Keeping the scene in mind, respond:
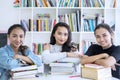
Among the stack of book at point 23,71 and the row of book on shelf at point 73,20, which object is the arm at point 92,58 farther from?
the row of book on shelf at point 73,20

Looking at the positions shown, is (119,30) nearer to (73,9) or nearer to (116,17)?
(116,17)

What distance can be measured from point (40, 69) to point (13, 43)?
0.35 metres

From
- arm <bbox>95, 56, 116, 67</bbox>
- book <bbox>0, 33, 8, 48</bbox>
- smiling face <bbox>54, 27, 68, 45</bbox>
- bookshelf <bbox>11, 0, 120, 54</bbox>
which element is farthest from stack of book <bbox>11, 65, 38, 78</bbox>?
bookshelf <bbox>11, 0, 120, 54</bbox>

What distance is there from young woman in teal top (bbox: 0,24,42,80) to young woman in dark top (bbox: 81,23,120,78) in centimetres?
49

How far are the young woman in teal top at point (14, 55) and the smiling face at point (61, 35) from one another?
43 cm

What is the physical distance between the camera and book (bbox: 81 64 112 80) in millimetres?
1796

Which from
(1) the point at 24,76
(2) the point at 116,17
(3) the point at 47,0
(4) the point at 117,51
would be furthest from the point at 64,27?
(2) the point at 116,17

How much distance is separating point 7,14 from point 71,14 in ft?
3.89

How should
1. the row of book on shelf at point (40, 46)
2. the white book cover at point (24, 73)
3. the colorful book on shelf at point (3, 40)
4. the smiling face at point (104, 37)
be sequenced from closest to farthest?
1. the white book cover at point (24, 73)
2. the smiling face at point (104, 37)
3. the colorful book on shelf at point (3, 40)
4. the row of book on shelf at point (40, 46)

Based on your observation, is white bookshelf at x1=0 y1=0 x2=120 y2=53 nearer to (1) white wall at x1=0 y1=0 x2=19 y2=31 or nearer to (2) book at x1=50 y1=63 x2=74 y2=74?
(1) white wall at x1=0 y1=0 x2=19 y2=31

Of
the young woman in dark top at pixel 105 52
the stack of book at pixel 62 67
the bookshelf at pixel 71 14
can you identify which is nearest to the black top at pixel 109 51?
the young woman in dark top at pixel 105 52

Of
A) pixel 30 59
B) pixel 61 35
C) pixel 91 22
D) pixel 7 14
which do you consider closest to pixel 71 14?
pixel 91 22

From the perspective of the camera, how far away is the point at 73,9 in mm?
4289

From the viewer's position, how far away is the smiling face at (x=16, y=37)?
2.10 m
